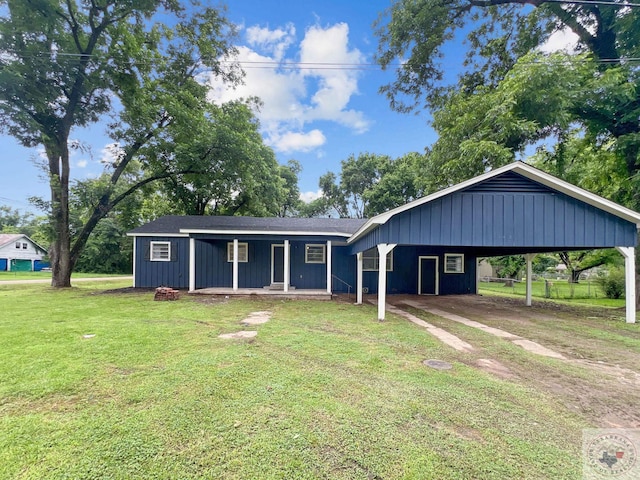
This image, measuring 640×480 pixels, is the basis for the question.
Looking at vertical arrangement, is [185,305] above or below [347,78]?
below

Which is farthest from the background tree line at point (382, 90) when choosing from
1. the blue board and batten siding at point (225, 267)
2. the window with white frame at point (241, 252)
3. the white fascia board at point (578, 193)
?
the window with white frame at point (241, 252)

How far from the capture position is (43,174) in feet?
45.3

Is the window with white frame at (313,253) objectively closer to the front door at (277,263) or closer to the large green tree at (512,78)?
the front door at (277,263)

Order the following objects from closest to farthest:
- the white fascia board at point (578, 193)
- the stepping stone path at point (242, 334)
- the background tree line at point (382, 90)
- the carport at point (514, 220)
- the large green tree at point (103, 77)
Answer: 1. the stepping stone path at point (242, 334)
2. the white fascia board at point (578, 193)
3. the carport at point (514, 220)
4. the background tree line at point (382, 90)
5. the large green tree at point (103, 77)

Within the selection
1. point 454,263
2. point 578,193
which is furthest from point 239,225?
point 578,193

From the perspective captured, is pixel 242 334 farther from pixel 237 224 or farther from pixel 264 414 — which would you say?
pixel 237 224

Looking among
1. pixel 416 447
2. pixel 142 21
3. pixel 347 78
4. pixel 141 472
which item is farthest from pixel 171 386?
pixel 142 21

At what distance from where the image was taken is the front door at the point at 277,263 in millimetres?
13627

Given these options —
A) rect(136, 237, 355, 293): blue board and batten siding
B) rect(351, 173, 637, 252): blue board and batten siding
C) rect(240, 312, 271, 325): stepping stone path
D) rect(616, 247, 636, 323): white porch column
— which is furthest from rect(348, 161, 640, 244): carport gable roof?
rect(136, 237, 355, 293): blue board and batten siding

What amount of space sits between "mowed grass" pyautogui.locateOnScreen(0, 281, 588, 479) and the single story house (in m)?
3.54

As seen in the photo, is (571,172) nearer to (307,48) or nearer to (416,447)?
(307,48)

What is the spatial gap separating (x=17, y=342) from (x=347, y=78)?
608 inches

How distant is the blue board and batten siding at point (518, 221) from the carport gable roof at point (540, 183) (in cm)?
12

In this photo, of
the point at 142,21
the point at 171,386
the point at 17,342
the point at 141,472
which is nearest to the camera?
the point at 141,472
